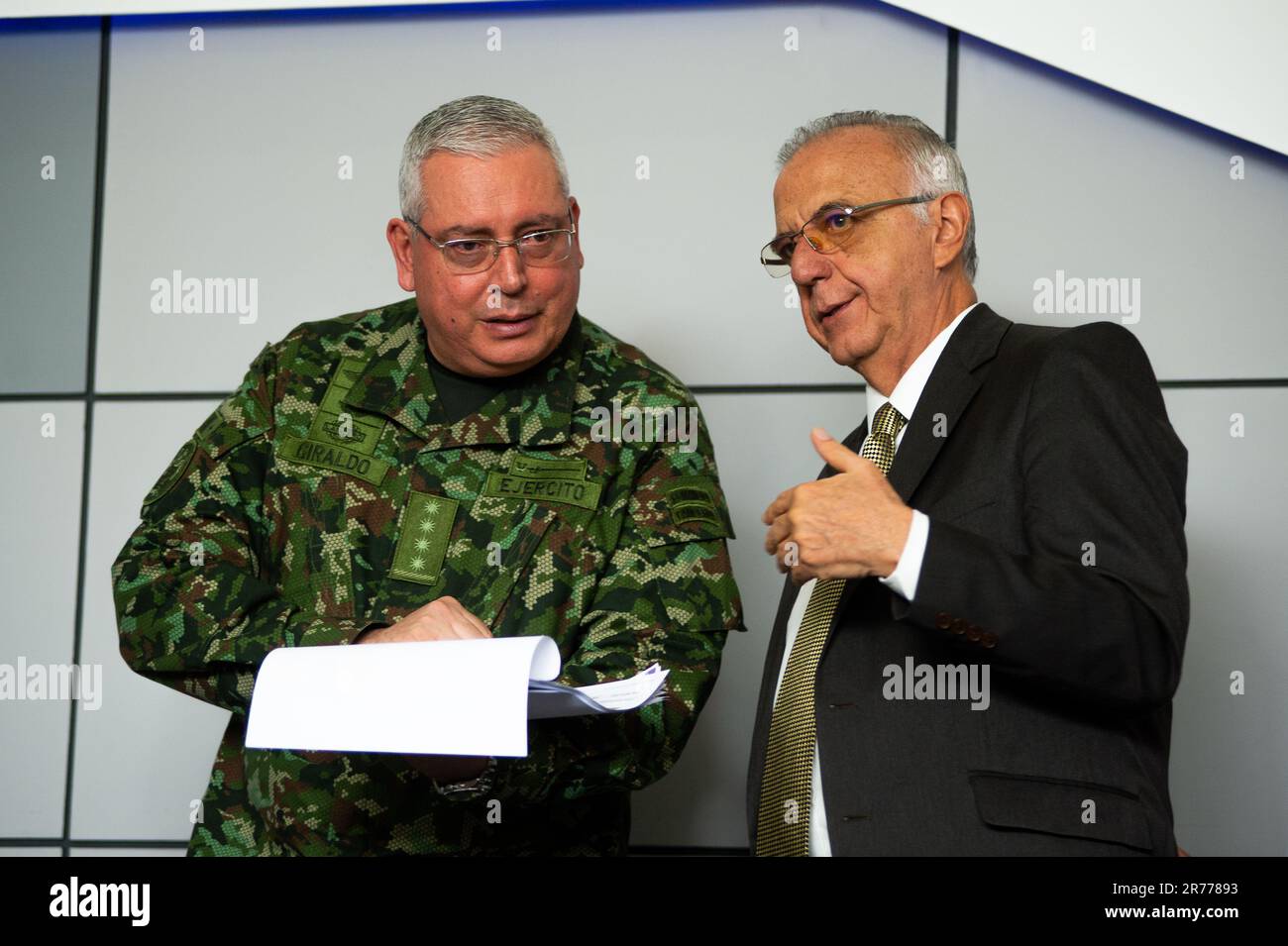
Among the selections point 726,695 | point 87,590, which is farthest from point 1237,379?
point 87,590

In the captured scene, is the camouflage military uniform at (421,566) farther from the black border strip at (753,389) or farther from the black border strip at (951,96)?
the black border strip at (951,96)

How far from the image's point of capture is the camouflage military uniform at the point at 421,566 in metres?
2.00

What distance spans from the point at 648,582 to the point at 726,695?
1066 mm

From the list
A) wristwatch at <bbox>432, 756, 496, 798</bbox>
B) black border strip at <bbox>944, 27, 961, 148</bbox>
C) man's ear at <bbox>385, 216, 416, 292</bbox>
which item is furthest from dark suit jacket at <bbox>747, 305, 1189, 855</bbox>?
black border strip at <bbox>944, 27, 961, 148</bbox>

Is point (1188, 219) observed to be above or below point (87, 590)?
above

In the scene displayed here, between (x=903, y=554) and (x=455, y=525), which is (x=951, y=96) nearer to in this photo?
(x=455, y=525)

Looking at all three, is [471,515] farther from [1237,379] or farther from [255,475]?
[1237,379]

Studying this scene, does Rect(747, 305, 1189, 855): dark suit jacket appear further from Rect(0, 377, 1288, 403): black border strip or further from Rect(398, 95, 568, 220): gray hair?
Rect(0, 377, 1288, 403): black border strip

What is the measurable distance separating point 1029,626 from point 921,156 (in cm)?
89

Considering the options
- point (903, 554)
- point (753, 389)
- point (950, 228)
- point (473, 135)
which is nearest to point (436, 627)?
point (903, 554)

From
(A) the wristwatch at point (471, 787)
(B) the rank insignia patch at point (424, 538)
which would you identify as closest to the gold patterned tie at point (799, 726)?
(A) the wristwatch at point (471, 787)

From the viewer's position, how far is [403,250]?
2.38 meters

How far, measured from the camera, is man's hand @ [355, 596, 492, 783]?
180 cm

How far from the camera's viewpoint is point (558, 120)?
129 inches
